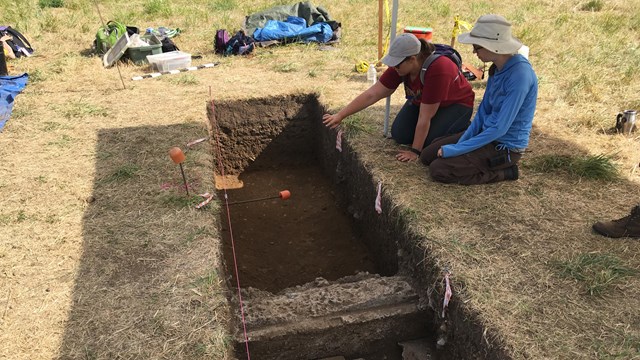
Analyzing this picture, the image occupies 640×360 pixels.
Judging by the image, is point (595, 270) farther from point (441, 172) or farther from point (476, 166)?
point (441, 172)

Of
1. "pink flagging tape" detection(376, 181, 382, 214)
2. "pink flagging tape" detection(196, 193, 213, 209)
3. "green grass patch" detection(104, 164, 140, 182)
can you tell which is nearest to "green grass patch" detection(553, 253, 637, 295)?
"pink flagging tape" detection(376, 181, 382, 214)

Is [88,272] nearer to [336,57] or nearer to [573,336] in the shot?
[573,336]

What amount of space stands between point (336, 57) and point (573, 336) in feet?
20.3

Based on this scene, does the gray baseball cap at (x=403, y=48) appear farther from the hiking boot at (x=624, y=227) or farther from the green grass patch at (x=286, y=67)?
the green grass patch at (x=286, y=67)

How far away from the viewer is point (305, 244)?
16.3 ft

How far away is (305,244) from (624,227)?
110 inches

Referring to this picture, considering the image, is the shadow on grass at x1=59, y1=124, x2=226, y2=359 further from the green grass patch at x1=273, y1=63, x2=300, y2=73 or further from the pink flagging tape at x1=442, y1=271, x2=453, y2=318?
the green grass patch at x1=273, y1=63, x2=300, y2=73

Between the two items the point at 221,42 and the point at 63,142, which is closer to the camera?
the point at 63,142

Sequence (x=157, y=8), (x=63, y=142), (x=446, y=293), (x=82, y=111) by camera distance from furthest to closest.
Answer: (x=157, y=8)
(x=82, y=111)
(x=63, y=142)
(x=446, y=293)

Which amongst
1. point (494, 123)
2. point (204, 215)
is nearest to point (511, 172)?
point (494, 123)

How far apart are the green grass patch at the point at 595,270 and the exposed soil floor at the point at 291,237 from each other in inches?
72.3

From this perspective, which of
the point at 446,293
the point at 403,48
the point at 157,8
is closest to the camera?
the point at 446,293

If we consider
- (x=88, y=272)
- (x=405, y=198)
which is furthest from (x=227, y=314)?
(x=405, y=198)

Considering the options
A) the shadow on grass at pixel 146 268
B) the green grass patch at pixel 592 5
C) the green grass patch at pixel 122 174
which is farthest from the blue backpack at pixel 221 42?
the green grass patch at pixel 592 5
